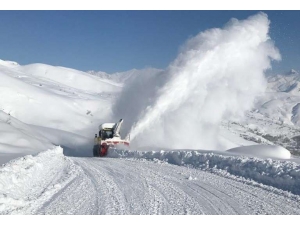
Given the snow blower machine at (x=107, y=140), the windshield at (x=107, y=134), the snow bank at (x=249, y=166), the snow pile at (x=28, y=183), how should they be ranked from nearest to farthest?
the snow pile at (x=28, y=183), the snow bank at (x=249, y=166), the snow blower machine at (x=107, y=140), the windshield at (x=107, y=134)

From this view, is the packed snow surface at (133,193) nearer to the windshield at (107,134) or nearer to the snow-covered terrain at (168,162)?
the snow-covered terrain at (168,162)

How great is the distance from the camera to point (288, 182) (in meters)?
9.95

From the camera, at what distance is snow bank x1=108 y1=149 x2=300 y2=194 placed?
10070 mm

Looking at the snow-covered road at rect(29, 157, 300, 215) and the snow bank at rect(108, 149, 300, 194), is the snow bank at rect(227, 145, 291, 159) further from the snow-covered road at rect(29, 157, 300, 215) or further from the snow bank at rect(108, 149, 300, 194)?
the snow-covered road at rect(29, 157, 300, 215)

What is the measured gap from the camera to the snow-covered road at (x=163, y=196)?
7.47m

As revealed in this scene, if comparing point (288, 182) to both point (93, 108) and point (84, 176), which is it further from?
point (93, 108)

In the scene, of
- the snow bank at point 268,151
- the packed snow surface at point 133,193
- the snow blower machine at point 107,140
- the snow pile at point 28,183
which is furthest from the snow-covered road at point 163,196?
the snow blower machine at point 107,140

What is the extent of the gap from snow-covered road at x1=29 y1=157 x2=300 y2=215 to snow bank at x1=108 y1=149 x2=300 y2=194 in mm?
599

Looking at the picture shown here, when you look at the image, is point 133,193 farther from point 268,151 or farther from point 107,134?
point 107,134

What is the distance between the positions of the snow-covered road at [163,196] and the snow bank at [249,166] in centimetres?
60

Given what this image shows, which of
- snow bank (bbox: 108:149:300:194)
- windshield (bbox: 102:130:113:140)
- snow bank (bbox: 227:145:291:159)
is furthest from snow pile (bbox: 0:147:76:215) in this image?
windshield (bbox: 102:130:113:140)

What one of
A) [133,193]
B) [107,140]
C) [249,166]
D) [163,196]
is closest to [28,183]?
[133,193]
